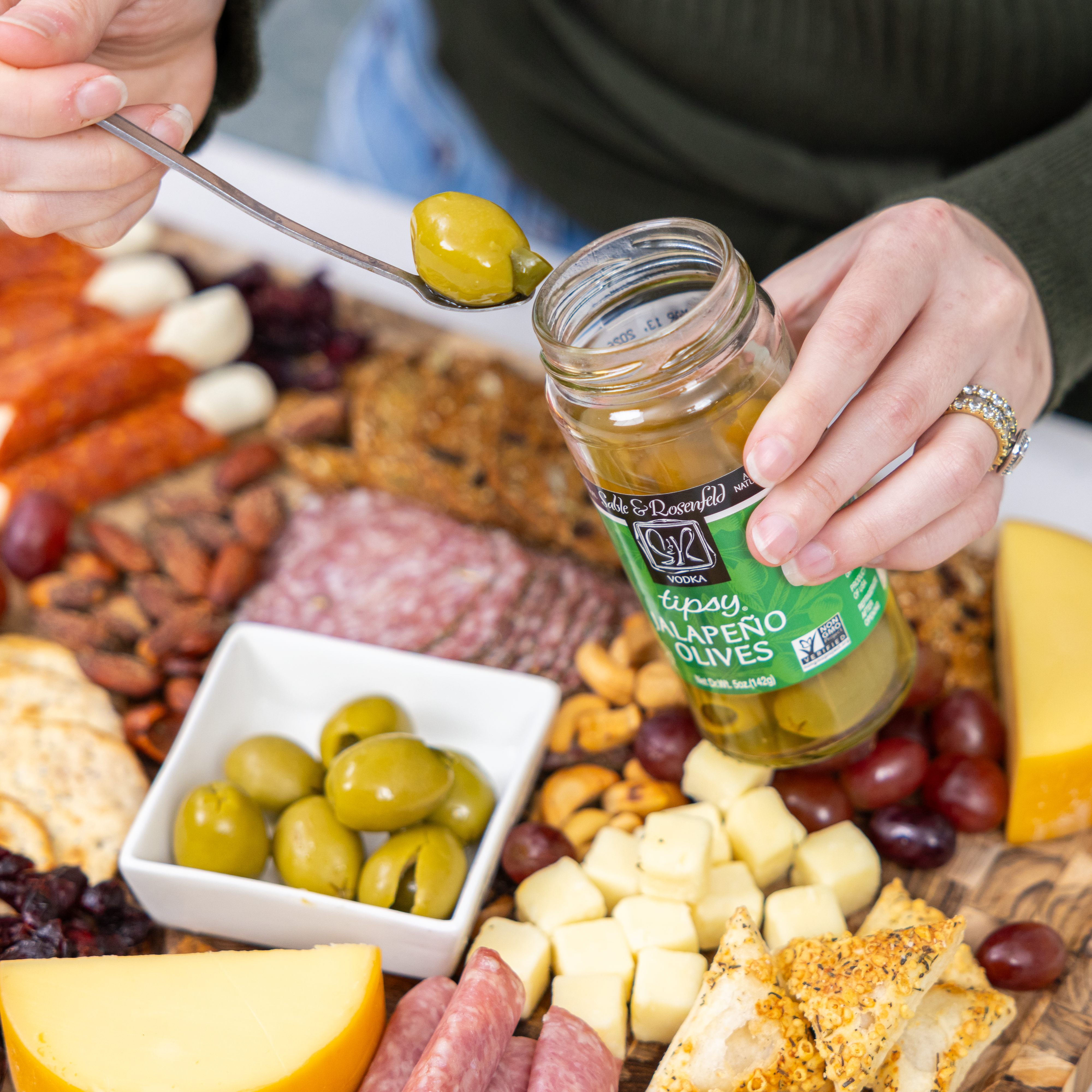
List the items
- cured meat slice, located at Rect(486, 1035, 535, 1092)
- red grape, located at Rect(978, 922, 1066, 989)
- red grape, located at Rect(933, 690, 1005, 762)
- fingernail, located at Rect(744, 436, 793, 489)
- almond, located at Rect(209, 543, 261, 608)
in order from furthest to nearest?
almond, located at Rect(209, 543, 261, 608)
red grape, located at Rect(933, 690, 1005, 762)
red grape, located at Rect(978, 922, 1066, 989)
cured meat slice, located at Rect(486, 1035, 535, 1092)
fingernail, located at Rect(744, 436, 793, 489)

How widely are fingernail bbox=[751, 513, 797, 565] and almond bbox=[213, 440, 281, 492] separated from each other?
105 cm

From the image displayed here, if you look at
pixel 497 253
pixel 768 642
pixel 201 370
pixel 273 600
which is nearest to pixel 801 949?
pixel 768 642

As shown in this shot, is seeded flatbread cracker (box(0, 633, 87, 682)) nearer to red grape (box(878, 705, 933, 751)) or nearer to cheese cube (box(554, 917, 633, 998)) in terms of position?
cheese cube (box(554, 917, 633, 998))

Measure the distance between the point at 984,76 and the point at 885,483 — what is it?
→ 3.34 feet

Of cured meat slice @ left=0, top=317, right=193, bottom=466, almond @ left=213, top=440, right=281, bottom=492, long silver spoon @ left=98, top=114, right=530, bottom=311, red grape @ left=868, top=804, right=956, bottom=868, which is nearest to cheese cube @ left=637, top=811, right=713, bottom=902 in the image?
red grape @ left=868, top=804, right=956, bottom=868

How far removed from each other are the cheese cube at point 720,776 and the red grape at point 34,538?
3.28 ft

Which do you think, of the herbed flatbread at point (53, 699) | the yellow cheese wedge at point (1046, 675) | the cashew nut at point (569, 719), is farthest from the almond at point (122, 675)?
the yellow cheese wedge at point (1046, 675)

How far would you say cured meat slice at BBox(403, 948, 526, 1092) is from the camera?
2.82 feet

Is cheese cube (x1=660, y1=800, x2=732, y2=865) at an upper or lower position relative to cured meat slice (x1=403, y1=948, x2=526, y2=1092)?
lower

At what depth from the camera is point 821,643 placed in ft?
3.22

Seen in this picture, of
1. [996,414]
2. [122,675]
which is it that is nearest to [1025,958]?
[996,414]

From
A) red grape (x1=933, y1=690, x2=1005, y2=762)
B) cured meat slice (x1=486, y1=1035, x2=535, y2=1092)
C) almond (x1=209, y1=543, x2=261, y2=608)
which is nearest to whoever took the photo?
cured meat slice (x1=486, y1=1035, x2=535, y2=1092)

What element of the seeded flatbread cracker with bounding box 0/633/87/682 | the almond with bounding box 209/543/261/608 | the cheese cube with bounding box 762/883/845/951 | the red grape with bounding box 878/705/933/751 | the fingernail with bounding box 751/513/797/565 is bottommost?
the seeded flatbread cracker with bounding box 0/633/87/682

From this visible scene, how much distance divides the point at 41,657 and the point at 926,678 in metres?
1.18
